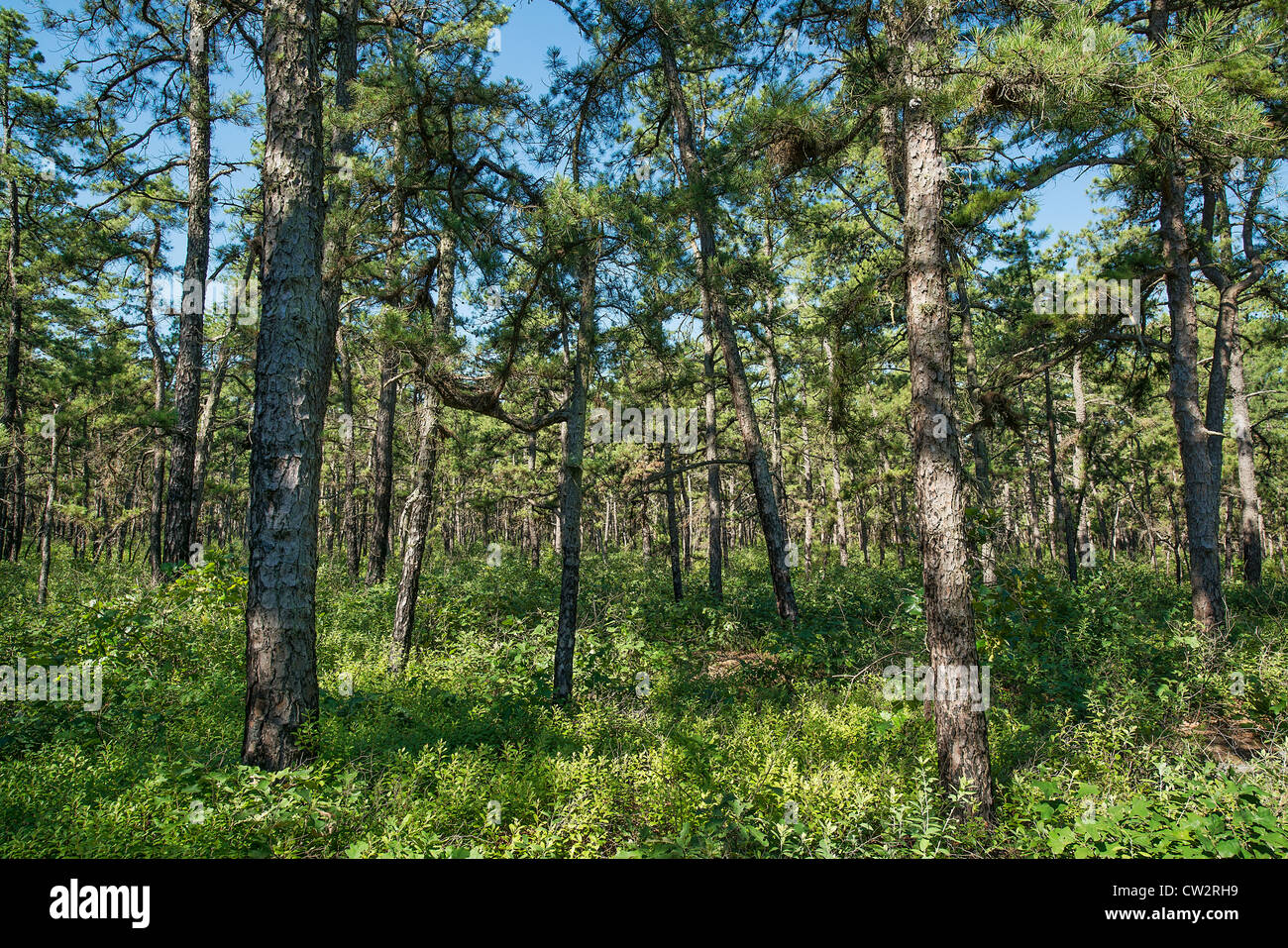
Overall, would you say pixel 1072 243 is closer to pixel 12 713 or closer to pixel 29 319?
pixel 12 713

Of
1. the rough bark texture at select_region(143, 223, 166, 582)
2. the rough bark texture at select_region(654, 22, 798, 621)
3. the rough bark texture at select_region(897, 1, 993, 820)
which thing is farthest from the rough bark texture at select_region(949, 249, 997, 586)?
the rough bark texture at select_region(143, 223, 166, 582)

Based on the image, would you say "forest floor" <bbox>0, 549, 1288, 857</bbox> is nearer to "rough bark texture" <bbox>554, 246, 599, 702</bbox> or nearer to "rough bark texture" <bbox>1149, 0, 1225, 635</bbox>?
"rough bark texture" <bbox>554, 246, 599, 702</bbox>

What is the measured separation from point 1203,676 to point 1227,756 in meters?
1.49

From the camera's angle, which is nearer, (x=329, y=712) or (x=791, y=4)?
(x=329, y=712)

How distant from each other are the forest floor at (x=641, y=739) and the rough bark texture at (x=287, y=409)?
50cm

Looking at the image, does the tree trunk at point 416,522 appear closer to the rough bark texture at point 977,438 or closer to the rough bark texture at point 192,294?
the rough bark texture at point 192,294

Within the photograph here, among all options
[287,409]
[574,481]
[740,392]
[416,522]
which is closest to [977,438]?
[740,392]

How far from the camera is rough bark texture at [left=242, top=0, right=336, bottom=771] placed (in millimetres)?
4242

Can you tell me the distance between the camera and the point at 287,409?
14.4ft

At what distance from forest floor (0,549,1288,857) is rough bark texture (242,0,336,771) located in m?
0.50

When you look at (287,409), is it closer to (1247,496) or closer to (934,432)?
(934,432)

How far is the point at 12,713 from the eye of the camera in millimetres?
5477
